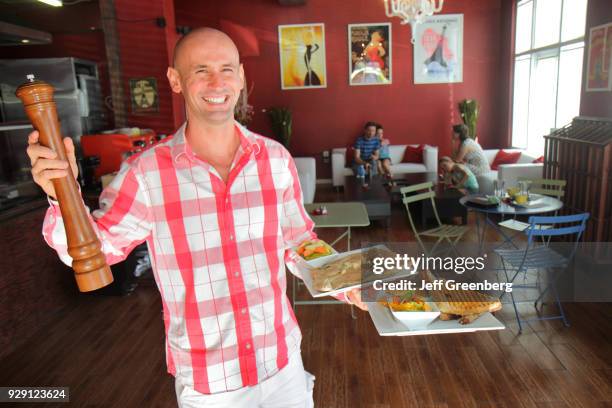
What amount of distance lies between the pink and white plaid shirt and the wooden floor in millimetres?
1674

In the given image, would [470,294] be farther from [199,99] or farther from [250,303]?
[199,99]

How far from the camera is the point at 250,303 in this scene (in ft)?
4.36

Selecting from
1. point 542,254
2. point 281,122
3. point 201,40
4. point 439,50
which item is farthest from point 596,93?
point 201,40

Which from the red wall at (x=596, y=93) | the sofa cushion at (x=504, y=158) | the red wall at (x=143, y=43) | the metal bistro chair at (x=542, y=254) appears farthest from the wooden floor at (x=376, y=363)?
the sofa cushion at (x=504, y=158)

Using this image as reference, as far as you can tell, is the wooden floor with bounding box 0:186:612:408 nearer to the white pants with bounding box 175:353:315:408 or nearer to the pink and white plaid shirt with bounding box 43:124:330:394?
the white pants with bounding box 175:353:315:408

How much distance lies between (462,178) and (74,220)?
5.97 meters

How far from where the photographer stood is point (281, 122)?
30.3 feet

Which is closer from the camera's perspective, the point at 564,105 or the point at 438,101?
the point at 564,105

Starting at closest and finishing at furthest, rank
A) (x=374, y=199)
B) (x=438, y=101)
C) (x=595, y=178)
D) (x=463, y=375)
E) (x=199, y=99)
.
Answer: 1. (x=199, y=99)
2. (x=463, y=375)
3. (x=595, y=178)
4. (x=374, y=199)
5. (x=438, y=101)

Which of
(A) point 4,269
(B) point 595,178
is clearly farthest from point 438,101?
(A) point 4,269

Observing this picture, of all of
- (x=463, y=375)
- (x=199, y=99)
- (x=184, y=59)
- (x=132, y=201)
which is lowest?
(x=463, y=375)

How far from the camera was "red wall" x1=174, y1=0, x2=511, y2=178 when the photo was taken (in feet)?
30.2

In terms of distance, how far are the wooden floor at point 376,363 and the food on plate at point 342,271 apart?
1.62 meters

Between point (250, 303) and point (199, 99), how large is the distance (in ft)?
1.89
